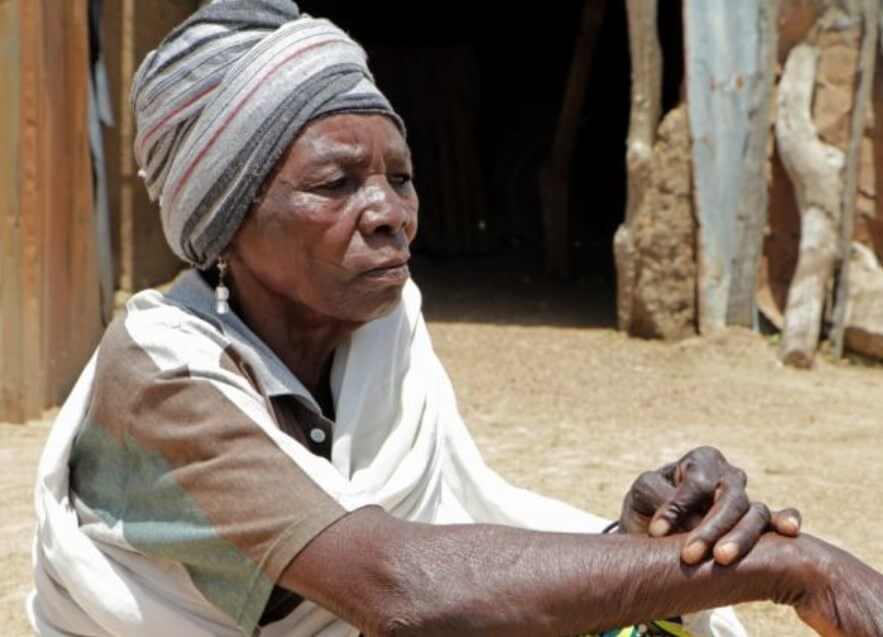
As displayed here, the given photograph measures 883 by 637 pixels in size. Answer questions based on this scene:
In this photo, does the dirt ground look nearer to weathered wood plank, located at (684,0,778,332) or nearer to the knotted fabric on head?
weathered wood plank, located at (684,0,778,332)

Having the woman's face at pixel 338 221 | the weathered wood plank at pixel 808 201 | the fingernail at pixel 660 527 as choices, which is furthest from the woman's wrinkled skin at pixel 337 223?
the weathered wood plank at pixel 808 201

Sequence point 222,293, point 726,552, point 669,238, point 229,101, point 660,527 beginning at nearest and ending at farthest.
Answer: point 726,552
point 660,527
point 229,101
point 222,293
point 669,238

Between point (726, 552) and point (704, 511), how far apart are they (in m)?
0.20

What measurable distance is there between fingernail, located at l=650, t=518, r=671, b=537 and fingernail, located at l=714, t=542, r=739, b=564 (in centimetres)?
12

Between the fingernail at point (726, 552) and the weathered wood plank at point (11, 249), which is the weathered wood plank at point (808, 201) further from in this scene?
the fingernail at point (726, 552)

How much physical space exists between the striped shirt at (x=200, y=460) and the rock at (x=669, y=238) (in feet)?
18.2

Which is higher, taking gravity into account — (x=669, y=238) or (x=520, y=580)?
(x=520, y=580)

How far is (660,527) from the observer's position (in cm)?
209

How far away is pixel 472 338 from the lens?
26.5 feet

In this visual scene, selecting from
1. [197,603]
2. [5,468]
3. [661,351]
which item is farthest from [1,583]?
[661,351]

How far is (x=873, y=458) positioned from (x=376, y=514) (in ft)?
13.1

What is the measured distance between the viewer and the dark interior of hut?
38.6ft

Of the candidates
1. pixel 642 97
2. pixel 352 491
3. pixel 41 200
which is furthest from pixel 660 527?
pixel 642 97

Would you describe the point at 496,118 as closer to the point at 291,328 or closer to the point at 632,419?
the point at 632,419
